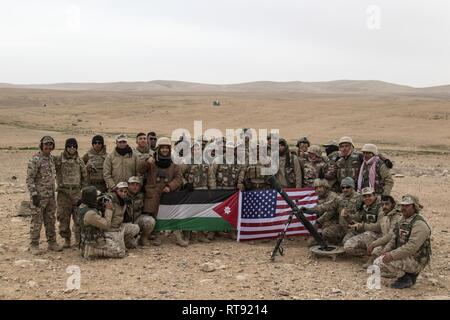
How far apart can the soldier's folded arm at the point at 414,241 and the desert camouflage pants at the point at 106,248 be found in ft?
13.4

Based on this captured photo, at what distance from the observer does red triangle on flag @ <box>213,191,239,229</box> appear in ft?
29.2

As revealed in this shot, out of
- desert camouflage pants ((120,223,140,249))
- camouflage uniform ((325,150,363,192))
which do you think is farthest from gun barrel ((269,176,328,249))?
desert camouflage pants ((120,223,140,249))

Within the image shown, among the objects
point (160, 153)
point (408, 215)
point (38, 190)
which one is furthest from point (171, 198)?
point (408, 215)

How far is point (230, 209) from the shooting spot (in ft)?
29.3

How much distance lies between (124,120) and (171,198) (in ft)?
120

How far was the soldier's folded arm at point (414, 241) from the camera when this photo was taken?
254 inches

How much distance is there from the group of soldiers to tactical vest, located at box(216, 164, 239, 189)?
0.02 meters

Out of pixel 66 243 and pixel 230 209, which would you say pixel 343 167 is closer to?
pixel 230 209

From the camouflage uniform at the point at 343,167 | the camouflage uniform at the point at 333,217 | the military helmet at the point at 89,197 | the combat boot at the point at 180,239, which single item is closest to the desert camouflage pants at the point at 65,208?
the military helmet at the point at 89,197

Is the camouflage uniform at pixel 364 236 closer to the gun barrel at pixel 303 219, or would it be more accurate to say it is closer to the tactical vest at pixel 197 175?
the gun barrel at pixel 303 219

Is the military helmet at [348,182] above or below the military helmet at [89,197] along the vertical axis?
above

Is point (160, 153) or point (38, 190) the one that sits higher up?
point (160, 153)

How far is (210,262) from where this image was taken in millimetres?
7648
